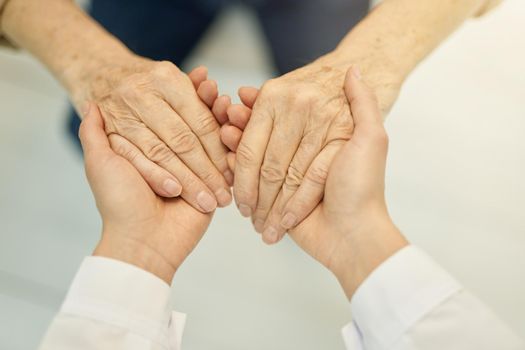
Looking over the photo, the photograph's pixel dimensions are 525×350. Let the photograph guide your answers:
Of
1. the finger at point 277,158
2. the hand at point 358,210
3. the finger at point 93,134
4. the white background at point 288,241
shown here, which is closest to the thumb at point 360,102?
the hand at point 358,210

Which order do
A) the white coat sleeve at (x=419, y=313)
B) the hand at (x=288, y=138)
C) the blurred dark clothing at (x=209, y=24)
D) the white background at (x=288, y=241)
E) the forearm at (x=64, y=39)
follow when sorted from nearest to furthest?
the white coat sleeve at (x=419, y=313) → the hand at (x=288, y=138) → the forearm at (x=64, y=39) → the white background at (x=288, y=241) → the blurred dark clothing at (x=209, y=24)

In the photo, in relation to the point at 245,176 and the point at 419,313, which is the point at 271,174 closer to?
the point at 245,176

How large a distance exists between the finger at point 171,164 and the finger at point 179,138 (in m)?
0.01

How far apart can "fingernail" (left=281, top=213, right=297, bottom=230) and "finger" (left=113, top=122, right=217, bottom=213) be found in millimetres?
128

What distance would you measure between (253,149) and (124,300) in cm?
32

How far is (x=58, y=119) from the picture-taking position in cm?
147

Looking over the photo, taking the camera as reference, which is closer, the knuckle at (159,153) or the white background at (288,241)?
the knuckle at (159,153)

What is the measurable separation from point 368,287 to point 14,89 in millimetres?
1286

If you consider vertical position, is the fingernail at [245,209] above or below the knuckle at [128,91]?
below

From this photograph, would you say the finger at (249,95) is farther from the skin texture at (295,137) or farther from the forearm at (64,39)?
the forearm at (64,39)

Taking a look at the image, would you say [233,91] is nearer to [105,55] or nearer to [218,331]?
[105,55]

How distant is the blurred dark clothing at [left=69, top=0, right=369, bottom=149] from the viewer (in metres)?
1.36

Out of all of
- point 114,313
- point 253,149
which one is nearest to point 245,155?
point 253,149

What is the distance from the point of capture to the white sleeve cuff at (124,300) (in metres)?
0.70
